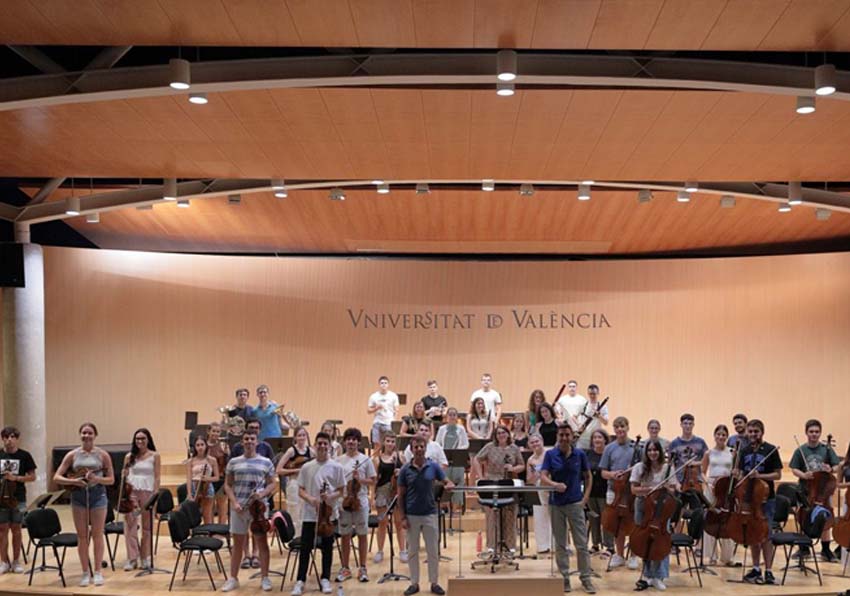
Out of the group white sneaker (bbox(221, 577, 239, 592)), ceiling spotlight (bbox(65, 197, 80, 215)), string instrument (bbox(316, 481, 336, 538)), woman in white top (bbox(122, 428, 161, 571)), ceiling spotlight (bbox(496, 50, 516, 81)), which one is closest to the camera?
ceiling spotlight (bbox(496, 50, 516, 81))

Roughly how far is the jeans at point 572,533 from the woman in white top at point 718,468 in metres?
1.62

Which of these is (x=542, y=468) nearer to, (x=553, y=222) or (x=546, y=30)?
(x=546, y=30)

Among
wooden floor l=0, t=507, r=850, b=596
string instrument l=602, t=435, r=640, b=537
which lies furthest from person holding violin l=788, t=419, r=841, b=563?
string instrument l=602, t=435, r=640, b=537

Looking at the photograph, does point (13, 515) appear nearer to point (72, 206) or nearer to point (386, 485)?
point (386, 485)

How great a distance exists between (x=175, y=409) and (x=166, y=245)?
2951 mm

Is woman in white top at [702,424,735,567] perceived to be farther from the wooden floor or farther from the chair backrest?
the chair backrest

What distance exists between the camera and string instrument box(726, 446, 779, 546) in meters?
9.39

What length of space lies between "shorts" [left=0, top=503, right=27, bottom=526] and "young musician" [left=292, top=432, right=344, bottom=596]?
10.5 ft

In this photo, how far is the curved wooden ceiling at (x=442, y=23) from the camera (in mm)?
6477

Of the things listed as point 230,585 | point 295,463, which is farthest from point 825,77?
point 230,585

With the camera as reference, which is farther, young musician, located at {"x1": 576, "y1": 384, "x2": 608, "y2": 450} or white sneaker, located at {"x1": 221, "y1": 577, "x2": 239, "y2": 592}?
young musician, located at {"x1": 576, "y1": 384, "x2": 608, "y2": 450}

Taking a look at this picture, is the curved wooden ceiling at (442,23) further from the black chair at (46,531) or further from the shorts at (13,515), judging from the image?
the shorts at (13,515)

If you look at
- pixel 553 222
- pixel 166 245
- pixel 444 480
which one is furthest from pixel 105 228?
pixel 444 480

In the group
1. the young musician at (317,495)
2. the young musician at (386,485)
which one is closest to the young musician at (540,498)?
the young musician at (386,485)
